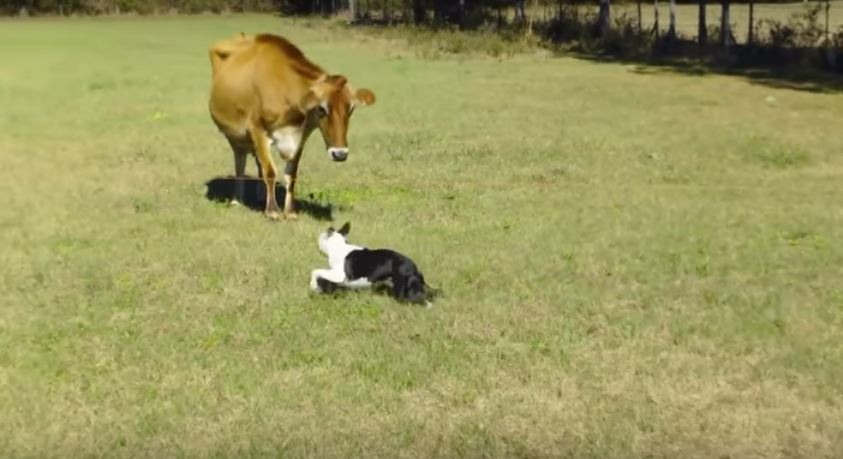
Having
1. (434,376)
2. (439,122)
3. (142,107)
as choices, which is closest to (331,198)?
(434,376)

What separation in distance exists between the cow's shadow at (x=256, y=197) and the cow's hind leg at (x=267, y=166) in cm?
43

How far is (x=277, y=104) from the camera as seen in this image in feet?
34.8

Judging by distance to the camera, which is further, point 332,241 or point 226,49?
point 226,49

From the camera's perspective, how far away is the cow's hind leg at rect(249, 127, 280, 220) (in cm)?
1082

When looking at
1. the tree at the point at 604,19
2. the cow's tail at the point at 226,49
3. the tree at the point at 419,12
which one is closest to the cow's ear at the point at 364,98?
the cow's tail at the point at 226,49

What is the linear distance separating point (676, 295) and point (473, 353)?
2.12 m

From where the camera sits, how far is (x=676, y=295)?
27.0ft

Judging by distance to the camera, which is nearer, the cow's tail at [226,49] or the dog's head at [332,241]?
the dog's head at [332,241]

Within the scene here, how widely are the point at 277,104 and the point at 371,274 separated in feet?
11.0

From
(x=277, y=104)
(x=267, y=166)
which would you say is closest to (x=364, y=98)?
(x=277, y=104)

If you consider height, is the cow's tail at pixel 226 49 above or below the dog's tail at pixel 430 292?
above

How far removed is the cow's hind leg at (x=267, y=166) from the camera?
10820mm

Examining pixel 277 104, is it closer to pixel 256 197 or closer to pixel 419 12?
pixel 256 197

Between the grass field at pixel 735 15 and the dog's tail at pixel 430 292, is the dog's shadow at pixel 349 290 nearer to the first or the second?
the dog's tail at pixel 430 292
